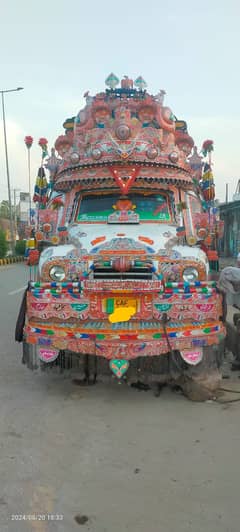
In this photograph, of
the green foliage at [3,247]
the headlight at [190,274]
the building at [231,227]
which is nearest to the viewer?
the headlight at [190,274]

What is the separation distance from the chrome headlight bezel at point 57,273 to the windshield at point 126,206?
1.27 meters

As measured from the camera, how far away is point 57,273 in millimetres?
4520

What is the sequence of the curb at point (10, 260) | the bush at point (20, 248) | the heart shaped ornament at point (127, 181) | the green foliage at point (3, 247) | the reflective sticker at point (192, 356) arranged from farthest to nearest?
1. the bush at point (20, 248)
2. the green foliage at point (3, 247)
3. the curb at point (10, 260)
4. the heart shaped ornament at point (127, 181)
5. the reflective sticker at point (192, 356)

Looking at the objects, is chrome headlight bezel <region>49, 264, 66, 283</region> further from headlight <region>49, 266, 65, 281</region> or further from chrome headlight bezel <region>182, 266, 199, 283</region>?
chrome headlight bezel <region>182, 266, 199, 283</region>

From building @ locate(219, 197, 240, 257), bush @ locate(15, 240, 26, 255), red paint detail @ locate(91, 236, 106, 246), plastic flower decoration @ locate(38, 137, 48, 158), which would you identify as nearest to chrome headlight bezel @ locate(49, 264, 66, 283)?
red paint detail @ locate(91, 236, 106, 246)

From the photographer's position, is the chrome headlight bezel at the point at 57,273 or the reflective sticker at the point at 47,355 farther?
the chrome headlight bezel at the point at 57,273

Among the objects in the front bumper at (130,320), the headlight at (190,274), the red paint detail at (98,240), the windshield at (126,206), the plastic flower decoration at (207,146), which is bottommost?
the front bumper at (130,320)

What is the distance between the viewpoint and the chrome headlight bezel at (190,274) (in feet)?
14.5

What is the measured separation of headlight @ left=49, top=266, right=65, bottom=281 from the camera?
14.8 feet

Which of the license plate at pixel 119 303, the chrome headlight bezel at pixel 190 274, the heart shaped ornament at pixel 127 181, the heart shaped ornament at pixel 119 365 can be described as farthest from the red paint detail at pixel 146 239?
the heart shaped ornament at pixel 119 365

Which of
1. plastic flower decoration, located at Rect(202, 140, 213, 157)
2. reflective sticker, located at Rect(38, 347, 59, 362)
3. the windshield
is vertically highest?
plastic flower decoration, located at Rect(202, 140, 213, 157)

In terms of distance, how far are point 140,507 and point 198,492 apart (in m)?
0.42
